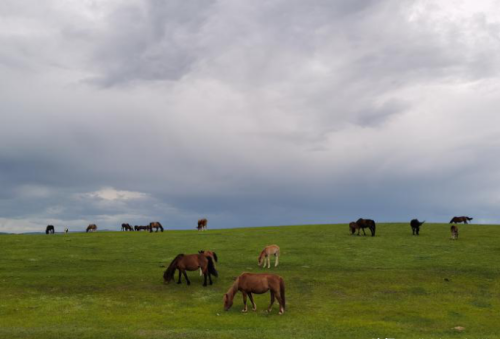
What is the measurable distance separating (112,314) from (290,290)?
9096 mm

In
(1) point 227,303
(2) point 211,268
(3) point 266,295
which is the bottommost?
(3) point 266,295

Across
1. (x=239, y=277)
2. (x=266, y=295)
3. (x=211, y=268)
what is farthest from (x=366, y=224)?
(x=239, y=277)

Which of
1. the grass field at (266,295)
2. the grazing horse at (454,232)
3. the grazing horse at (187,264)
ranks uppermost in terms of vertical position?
the grazing horse at (454,232)

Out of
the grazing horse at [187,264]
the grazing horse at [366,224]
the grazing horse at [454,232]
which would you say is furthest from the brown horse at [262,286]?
the grazing horse at [454,232]

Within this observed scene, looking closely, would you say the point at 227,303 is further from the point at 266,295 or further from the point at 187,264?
the point at 187,264

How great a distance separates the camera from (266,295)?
21.6 metres

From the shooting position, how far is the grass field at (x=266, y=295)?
15.7 metres

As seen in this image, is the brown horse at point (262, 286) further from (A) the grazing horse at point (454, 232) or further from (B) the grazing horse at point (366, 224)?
(A) the grazing horse at point (454, 232)

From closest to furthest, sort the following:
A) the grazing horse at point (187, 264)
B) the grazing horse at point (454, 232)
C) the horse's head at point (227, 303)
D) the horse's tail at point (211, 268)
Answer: the horse's head at point (227, 303)
the grazing horse at point (187, 264)
the horse's tail at point (211, 268)
the grazing horse at point (454, 232)

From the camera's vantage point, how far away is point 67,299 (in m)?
20.3

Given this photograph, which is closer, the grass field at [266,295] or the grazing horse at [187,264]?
the grass field at [266,295]

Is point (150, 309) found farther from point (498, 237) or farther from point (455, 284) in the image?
point (498, 237)

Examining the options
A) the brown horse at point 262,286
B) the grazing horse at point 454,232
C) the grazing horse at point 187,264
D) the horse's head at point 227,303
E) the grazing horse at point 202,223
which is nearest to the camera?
the brown horse at point 262,286

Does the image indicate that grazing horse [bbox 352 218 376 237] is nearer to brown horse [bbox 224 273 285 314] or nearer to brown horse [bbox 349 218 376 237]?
brown horse [bbox 349 218 376 237]
